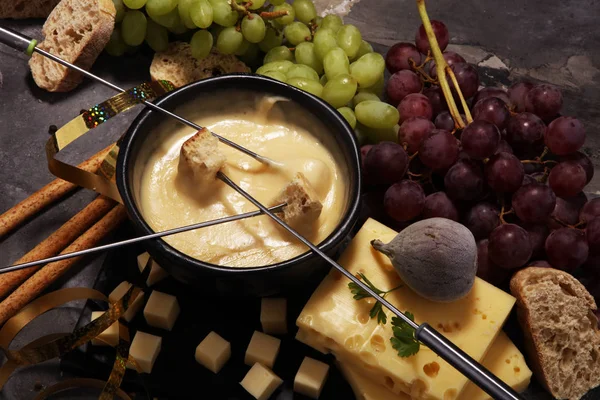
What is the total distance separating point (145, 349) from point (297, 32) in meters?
0.85

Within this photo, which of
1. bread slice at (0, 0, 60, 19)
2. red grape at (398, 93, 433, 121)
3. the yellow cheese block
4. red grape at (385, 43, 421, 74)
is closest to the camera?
the yellow cheese block

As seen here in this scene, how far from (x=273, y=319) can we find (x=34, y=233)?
1.96ft

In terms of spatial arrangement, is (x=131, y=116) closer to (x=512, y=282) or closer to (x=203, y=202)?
(x=203, y=202)

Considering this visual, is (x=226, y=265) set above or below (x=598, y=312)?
above

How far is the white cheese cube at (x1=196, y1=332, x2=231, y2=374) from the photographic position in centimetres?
136

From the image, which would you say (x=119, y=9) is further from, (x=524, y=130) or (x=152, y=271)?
(x=524, y=130)

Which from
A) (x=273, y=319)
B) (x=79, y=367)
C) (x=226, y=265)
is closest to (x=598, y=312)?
(x=273, y=319)

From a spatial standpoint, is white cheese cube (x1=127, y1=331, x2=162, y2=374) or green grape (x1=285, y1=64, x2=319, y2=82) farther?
green grape (x1=285, y1=64, x2=319, y2=82)

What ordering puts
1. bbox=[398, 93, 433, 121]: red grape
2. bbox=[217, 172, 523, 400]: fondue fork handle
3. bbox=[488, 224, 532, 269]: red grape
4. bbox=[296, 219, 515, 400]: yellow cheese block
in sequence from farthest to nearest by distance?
bbox=[398, 93, 433, 121]: red grape < bbox=[488, 224, 532, 269]: red grape < bbox=[296, 219, 515, 400]: yellow cheese block < bbox=[217, 172, 523, 400]: fondue fork handle

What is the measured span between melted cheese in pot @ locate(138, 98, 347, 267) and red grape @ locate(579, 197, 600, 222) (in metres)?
0.53

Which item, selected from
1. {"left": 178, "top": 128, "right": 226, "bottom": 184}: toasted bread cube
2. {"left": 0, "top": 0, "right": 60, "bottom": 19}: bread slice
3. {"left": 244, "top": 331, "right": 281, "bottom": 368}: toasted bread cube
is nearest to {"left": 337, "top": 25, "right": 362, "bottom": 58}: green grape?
{"left": 178, "top": 128, "right": 226, "bottom": 184}: toasted bread cube

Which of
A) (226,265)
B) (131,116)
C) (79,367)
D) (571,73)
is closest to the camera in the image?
(226,265)

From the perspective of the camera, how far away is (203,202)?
4.36 ft

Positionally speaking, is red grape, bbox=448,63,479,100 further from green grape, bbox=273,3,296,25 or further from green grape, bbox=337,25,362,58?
green grape, bbox=273,3,296,25
